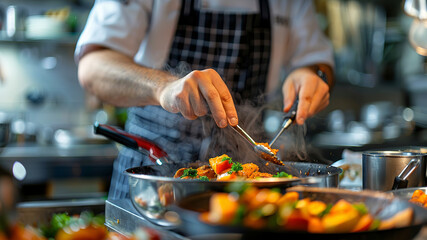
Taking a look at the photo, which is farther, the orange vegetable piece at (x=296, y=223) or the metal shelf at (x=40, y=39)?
the metal shelf at (x=40, y=39)

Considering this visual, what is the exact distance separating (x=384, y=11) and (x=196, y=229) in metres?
5.43

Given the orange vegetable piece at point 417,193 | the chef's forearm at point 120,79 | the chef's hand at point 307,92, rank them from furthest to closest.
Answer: the chef's hand at point 307,92
the chef's forearm at point 120,79
the orange vegetable piece at point 417,193

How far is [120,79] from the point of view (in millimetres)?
1643

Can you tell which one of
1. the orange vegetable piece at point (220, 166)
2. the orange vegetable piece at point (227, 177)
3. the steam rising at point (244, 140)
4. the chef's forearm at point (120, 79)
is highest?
the chef's forearm at point (120, 79)

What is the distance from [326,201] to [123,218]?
47 cm

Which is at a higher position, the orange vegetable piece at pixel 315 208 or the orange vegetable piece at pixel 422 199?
the orange vegetable piece at pixel 315 208

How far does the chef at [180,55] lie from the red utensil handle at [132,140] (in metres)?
0.20

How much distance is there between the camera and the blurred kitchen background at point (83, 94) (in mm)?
3607

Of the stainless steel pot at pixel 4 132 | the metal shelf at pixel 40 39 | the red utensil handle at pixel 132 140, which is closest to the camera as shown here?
the red utensil handle at pixel 132 140

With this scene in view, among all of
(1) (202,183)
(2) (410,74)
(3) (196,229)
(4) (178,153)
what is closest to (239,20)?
(4) (178,153)

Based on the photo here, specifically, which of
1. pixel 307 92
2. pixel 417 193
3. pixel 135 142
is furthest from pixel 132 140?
pixel 417 193

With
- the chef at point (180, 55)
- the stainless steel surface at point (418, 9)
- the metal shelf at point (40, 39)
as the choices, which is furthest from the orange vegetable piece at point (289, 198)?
the metal shelf at point (40, 39)

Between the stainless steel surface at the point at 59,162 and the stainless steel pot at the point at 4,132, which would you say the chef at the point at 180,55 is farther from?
the stainless steel pot at the point at 4,132

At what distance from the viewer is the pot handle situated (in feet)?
4.04
